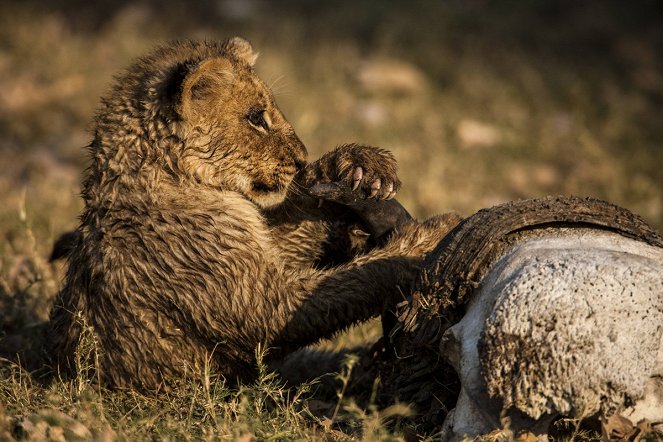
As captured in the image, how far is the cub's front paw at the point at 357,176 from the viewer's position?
13.9 feet

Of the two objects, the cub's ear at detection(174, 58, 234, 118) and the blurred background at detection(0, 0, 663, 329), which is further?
the blurred background at detection(0, 0, 663, 329)

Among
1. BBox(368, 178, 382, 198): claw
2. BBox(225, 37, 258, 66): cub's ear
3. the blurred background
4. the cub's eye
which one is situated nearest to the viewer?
BBox(368, 178, 382, 198): claw

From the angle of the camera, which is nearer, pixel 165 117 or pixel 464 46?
pixel 165 117

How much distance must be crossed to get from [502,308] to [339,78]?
7894 millimetres

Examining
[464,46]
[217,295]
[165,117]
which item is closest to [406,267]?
[217,295]

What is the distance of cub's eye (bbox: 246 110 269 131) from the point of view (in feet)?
15.0

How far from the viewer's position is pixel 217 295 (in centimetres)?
398

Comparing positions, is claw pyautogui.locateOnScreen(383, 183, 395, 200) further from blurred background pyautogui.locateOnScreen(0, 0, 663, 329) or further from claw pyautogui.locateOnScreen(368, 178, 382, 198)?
blurred background pyautogui.locateOnScreen(0, 0, 663, 329)

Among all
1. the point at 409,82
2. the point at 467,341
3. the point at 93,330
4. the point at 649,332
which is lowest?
the point at 93,330

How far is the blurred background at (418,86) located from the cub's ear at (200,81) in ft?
8.90

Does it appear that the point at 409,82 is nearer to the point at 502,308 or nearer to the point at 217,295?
the point at 217,295

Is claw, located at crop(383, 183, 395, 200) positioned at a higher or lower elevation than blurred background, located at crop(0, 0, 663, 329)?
lower

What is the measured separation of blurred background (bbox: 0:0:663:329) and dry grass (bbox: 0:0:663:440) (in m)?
0.02

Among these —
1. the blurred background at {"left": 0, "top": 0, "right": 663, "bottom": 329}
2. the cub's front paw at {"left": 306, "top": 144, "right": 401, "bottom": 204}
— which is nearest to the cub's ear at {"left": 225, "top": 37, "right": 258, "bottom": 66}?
the cub's front paw at {"left": 306, "top": 144, "right": 401, "bottom": 204}
